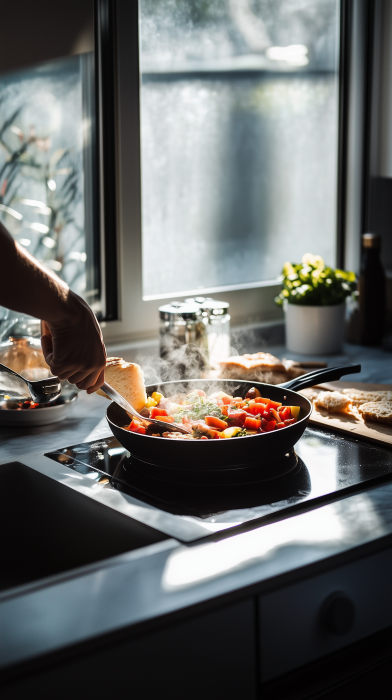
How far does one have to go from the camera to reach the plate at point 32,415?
145cm

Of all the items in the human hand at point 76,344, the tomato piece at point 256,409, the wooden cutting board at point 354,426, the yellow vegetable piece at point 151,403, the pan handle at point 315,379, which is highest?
the human hand at point 76,344

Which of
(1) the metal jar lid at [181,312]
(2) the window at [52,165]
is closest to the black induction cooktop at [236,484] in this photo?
(1) the metal jar lid at [181,312]

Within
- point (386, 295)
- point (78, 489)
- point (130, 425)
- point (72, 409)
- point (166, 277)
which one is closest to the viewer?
point (78, 489)

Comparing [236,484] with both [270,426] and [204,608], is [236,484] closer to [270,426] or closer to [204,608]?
[270,426]

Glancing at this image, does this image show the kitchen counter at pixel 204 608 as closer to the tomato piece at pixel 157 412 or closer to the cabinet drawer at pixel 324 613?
the cabinet drawer at pixel 324 613

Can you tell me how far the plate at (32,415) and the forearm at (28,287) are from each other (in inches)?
18.3

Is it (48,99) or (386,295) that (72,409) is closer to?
(48,99)

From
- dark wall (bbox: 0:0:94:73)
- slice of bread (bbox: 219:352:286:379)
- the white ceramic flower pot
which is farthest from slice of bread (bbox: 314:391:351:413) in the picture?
dark wall (bbox: 0:0:94:73)

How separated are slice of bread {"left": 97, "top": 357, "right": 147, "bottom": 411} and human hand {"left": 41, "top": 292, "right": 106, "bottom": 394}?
0.57ft

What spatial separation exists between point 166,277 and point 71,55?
634 mm

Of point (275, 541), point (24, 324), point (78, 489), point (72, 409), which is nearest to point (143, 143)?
point (24, 324)

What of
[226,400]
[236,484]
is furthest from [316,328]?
[236,484]

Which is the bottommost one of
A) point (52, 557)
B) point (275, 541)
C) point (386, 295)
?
point (52, 557)

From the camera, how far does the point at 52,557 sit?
3.92 ft
